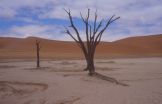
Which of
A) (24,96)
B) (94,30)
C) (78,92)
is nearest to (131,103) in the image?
(78,92)

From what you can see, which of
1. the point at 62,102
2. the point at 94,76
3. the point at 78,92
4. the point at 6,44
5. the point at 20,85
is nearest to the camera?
the point at 62,102

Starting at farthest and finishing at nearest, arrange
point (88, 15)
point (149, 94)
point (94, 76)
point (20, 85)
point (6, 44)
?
1. point (6, 44)
2. point (88, 15)
3. point (94, 76)
4. point (20, 85)
5. point (149, 94)

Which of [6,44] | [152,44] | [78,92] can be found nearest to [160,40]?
[152,44]

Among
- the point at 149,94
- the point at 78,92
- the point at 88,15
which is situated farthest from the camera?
the point at 88,15

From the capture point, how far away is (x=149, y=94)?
384 inches

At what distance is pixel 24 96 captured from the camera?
33.9ft

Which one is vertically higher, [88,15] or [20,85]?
[88,15]

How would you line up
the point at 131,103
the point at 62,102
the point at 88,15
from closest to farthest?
the point at 131,103 → the point at 62,102 → the point at 88,15

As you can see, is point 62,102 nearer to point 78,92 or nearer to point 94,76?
point 78,92

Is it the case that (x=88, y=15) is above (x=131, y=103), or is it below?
above

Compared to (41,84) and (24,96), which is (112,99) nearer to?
(24,96)

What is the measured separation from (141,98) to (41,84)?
552cm

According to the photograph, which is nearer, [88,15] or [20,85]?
[20,85]

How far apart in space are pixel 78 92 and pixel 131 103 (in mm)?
2684
